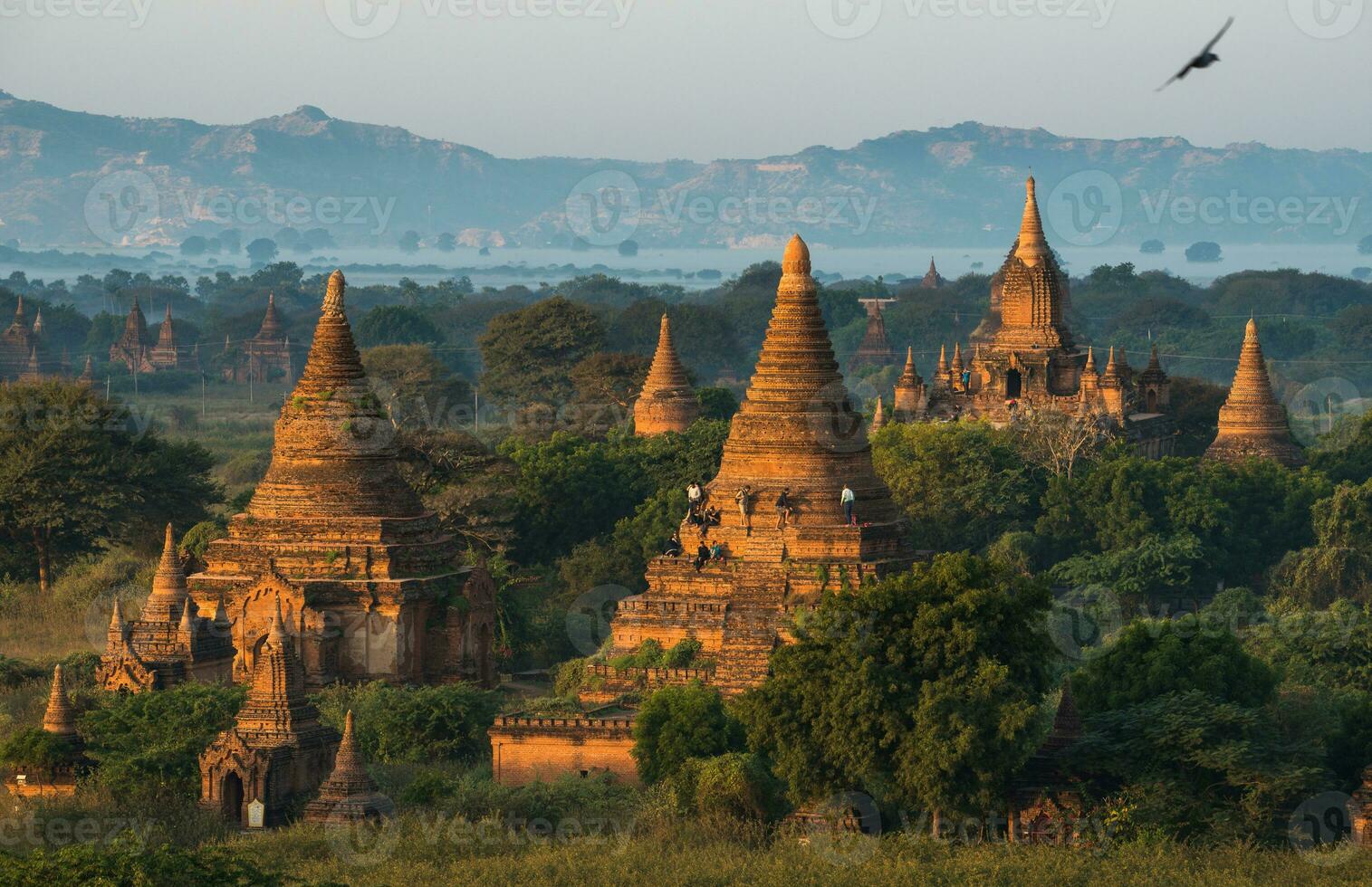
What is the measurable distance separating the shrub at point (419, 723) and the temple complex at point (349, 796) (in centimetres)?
436

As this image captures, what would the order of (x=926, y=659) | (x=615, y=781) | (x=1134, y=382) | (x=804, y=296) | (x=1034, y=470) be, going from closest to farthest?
(x=926, y=659), (x=615, y=781), (x=804, y=296), (x=1034, y=470), (x=1134, y=382)

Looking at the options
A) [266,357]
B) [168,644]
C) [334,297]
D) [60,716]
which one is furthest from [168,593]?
[266,357]

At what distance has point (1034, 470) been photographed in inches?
3054

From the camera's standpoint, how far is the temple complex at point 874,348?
476ft

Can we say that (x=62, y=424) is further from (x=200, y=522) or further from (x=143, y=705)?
(x=143, y=705)

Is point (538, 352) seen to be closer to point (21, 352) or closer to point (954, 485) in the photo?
point (954, 485)

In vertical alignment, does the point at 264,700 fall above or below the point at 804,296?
below

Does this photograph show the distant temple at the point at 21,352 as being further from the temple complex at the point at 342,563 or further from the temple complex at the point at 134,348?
the temple complex at the point at 342,563

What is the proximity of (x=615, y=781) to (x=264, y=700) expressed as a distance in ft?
15.7

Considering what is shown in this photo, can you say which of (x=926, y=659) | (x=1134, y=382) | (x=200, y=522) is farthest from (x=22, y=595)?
(x=1134, y=382)

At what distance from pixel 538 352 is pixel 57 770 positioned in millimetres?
62873

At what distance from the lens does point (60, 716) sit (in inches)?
1921

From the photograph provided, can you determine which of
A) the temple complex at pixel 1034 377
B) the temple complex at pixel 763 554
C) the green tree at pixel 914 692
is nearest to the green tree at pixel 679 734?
the temple complex at pixel 763 554

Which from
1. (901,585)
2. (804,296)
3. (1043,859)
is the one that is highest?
(804,296)
